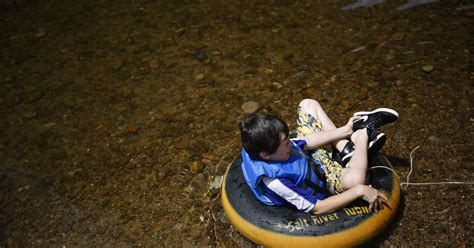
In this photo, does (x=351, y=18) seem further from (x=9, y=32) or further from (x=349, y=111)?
(x=9, y=32)

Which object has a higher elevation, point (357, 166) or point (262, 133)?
point (262, 133)

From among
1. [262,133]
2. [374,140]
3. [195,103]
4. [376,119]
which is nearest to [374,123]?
[376,119]

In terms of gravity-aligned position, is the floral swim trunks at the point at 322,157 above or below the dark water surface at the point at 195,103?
above

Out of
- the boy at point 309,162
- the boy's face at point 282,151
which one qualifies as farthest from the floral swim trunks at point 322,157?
the boy's face at point 282,151

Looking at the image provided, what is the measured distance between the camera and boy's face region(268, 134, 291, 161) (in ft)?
8.70

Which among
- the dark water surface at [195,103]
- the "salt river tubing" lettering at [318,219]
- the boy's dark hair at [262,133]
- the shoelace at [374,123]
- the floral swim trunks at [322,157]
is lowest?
the dark water surface at [195,103]

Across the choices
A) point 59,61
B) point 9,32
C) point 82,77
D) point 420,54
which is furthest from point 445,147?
point 9,32

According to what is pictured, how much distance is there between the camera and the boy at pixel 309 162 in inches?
104

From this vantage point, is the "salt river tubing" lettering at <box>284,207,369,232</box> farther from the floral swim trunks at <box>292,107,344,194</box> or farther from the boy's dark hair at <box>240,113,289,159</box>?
the boy's dark hair at <box>240,113,289,159</box>

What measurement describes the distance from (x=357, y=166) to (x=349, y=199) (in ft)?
1.04

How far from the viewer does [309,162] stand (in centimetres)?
296

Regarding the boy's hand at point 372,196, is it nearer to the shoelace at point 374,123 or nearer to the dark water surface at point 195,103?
the dark water surface at point 195,103

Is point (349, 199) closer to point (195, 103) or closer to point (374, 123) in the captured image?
point (374, 123)

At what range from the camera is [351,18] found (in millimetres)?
5934
